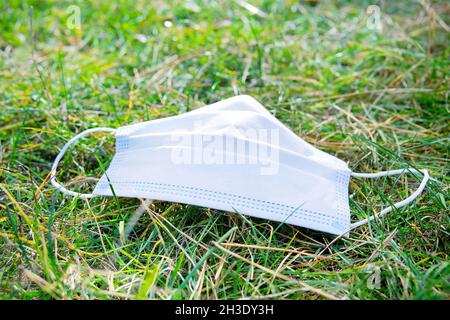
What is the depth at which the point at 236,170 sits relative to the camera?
1543 mm

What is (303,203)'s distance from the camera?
152cm

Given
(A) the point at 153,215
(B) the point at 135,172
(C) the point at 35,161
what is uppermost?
(B) the point at 135,172

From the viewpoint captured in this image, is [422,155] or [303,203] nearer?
[303,203]

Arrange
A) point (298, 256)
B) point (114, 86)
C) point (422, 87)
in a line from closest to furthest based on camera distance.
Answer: point (298, 256)
point (422, 87)
point (114, 86)

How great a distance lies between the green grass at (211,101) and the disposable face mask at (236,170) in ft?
0.27

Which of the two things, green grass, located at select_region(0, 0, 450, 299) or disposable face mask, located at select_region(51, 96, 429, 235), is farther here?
disposable face mask, located at select_region(51, 96, 429, 235)

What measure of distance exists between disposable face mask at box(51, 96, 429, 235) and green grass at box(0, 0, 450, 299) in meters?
0.08

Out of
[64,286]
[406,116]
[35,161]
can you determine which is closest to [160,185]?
[64,286]

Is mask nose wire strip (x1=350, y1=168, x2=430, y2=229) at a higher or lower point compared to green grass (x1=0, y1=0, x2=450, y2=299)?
higher

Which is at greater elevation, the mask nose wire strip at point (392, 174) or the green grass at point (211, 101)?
the mask nose wire strip at point (392, 174)

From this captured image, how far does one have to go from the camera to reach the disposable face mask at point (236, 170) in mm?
1504

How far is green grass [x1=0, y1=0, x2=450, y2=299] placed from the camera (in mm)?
1379
